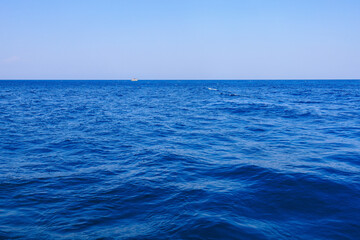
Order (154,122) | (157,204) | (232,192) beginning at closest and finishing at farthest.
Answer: (157,204) → (232,192) → (154,122)

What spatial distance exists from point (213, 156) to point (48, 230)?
783 cm

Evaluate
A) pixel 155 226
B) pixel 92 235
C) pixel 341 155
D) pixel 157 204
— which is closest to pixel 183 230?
pixel 155 226

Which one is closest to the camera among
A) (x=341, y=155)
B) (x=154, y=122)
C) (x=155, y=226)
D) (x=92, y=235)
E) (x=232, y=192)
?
(x=92, y=235)

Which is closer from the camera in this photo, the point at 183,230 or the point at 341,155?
the point at 183,230

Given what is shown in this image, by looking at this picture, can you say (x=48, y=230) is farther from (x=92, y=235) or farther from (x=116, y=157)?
(x=116, y=157)

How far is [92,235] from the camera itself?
5.48 metres

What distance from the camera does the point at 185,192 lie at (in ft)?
25.6

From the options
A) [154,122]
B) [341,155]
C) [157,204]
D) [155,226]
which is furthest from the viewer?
[154,122]

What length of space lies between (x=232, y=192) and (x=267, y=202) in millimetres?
1099

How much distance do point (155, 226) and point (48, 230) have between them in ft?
8.17

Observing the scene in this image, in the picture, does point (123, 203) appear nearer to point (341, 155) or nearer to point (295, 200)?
point (295, 200)

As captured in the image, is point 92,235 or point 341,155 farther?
point 341,155

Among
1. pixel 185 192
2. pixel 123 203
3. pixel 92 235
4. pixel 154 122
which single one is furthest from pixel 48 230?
pixel 154 122

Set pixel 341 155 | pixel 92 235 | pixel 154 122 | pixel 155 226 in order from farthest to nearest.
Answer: pixel 154 122, pixel 341 155, pixel 155 226, pixel 92 235
